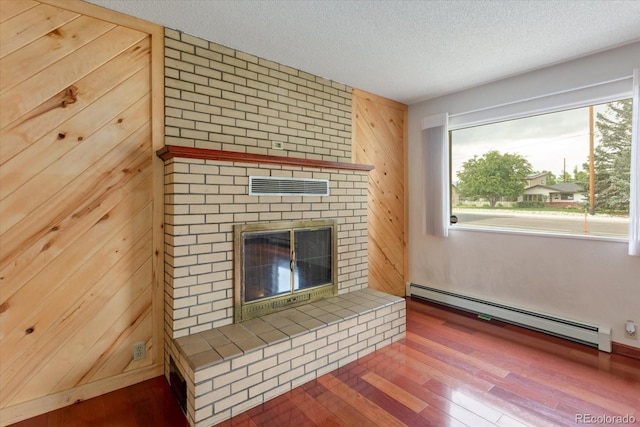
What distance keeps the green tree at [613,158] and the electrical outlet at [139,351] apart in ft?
12.8

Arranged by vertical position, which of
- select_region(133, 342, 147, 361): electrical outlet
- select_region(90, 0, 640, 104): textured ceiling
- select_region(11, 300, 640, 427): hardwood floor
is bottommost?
select_region(11, 300, 640, 427): hardwood floor

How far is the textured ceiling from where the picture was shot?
6.66ft

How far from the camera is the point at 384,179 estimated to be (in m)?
3.92

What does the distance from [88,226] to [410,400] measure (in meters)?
2.36

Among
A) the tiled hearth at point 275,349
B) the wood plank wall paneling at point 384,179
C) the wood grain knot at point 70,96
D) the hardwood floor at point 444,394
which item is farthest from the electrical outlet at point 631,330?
the wood grain knot at point 70,96

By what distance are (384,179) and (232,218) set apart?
2171 millimetres

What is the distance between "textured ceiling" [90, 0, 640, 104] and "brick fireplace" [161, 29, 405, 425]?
249 mm

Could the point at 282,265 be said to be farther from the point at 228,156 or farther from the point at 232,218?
the point at 228,156

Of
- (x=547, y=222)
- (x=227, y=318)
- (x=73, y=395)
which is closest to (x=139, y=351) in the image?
(x=73, y=395)

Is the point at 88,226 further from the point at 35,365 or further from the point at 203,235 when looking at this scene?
the point at 35,365

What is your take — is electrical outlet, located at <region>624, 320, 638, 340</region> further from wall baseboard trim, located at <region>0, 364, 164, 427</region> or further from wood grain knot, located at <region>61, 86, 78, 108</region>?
wood grain knot, located at <region>61, 86, 78, 108</region>

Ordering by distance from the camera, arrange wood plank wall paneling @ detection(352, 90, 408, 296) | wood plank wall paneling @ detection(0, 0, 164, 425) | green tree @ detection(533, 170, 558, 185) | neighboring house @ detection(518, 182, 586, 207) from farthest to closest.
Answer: wood plank wall paneling @ detection(352, 90, 408, 296) → green tree @ detection(533, 170, 558, 185) → neighboring house @ detection(518, 182, 586, 207) → wood plank wall paneling @ detection(0, 0, 164, 425)

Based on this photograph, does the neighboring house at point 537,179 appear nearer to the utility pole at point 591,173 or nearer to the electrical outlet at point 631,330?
the utility pole at point 591,173

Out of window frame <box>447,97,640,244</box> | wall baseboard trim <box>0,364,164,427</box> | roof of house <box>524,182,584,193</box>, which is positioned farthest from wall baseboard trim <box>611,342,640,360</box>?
wall baseboard trim <box>0,364,164,427</box>
